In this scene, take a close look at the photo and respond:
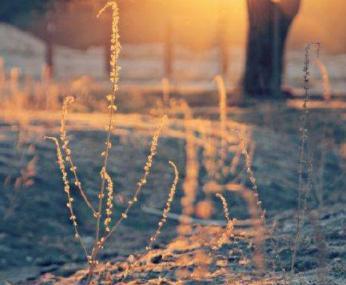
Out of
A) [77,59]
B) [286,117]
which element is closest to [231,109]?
[286,117]

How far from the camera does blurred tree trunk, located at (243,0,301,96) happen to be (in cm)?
1662

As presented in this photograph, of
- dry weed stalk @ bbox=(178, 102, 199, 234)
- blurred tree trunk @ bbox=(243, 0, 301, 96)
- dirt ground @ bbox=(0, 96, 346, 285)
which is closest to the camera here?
dirt ground @ bbox=(0, 96, 346, 285)

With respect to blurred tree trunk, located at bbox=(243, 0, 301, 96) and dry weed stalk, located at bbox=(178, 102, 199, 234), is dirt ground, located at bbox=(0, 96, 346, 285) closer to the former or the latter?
dry weed stalk, located at bbox=(178, 102, 199, 234)

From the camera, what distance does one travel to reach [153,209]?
865 centimetres

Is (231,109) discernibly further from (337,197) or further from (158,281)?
(158,281)

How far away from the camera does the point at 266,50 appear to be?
17.1 meters

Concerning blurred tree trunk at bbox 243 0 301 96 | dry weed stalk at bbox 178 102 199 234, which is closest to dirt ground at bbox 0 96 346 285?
dry weed stalk at bbox 178 102 199 234

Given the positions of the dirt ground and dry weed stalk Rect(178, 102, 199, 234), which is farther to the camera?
dry weed stalk Rect(178, 102, 199, 234)

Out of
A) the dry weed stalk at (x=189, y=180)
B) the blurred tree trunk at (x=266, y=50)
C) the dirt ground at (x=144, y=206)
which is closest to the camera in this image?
the dirt ground at (x=144, y=206)

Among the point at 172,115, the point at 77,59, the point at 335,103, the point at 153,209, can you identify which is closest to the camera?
the point at 153,209

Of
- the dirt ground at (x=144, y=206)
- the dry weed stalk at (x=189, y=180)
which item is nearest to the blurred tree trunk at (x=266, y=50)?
the dirt ground at (x=144, y=206)

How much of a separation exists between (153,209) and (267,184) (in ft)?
4.67

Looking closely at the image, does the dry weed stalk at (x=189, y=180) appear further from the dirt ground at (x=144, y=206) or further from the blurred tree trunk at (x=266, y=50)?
the blurred tree trunk at (x=266, y=50)

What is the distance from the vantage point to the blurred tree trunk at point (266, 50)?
54.5ft
